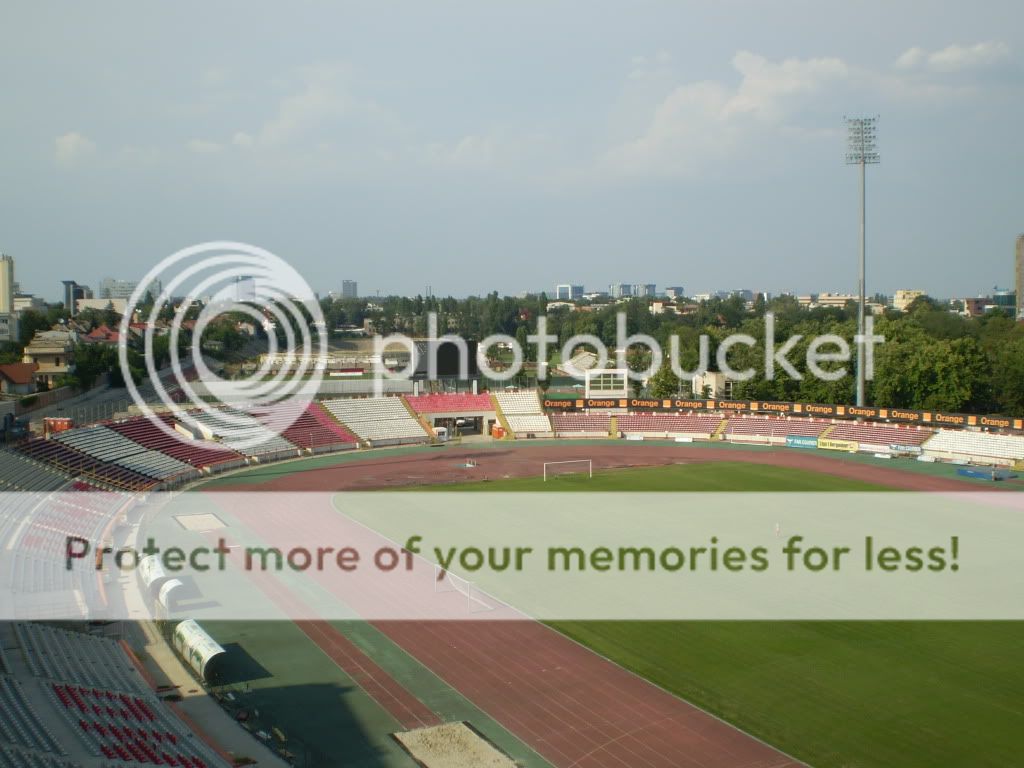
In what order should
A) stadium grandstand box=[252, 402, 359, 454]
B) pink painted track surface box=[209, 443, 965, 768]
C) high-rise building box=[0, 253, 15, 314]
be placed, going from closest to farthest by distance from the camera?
pink painted track surface box=[209, 443, 965, 768] → stadium grandstand box=[252, 402, 359, 454] → high-rise building box=[0, 253, 15, 314]

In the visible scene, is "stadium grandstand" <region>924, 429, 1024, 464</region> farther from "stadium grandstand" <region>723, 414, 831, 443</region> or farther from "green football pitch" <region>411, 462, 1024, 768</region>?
"green football pitch" <region>411, 462, 1024, 768</region>

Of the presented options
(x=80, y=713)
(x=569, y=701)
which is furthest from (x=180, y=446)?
(x=569, y=701)

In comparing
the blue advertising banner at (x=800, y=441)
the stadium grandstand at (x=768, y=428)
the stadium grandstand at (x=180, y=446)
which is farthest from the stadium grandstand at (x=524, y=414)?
the stadium grandstand at (x=180, y=446)

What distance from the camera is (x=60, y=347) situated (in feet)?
212

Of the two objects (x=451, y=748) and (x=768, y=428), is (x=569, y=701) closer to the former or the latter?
(x=451, y=748)

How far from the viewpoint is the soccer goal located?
48719 millimetres

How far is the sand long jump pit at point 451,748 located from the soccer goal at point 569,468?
1157 inches

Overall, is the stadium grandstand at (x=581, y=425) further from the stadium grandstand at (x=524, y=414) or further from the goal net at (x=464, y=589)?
the goal net at (x=464, y=589)

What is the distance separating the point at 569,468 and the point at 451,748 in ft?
112

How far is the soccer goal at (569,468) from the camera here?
160 feet

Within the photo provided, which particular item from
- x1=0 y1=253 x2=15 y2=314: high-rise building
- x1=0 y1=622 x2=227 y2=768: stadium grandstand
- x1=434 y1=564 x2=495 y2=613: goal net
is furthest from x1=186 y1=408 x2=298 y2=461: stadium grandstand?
x1=0 y1=253 x2=15 y2=314: high-rise building

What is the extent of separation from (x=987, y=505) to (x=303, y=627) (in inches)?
1210

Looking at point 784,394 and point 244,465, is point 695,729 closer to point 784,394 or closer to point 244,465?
point 244,465

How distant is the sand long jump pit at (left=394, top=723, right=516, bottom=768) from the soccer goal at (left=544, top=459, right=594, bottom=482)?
29.4 metres
